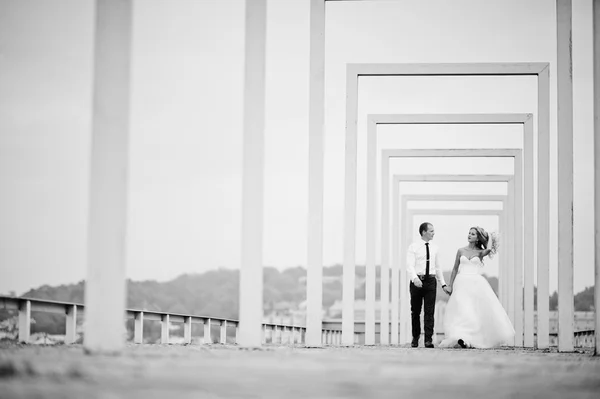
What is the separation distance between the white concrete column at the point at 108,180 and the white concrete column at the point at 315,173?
21.1 feet

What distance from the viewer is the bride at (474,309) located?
51.0 ft

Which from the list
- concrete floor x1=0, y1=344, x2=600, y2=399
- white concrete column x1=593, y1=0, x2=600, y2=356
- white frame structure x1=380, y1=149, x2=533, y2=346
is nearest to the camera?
concrete floor x1=0, y1=344, x2=600, y2=399

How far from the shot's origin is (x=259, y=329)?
8.99m

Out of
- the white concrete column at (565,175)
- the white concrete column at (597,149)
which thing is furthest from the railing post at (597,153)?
the white concrete column at (565,175)

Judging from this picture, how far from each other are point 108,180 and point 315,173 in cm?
658

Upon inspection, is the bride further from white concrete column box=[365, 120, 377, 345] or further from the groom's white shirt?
white concrete column box=[365, 120, 377, 345]

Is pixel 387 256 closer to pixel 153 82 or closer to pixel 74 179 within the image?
pixel 74 179

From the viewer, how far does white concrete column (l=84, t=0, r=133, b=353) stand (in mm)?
6234

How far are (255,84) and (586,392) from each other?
5.52m

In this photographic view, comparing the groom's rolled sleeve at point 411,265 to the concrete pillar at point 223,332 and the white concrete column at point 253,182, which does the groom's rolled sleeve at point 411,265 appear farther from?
the white concrete column at point 253,182

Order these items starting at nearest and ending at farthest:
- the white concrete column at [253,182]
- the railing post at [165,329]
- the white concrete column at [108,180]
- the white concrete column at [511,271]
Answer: the white concrete column at [108,180]
the white concrete column at [253,182]
the railing post at [165,329]
the white concrete column at [511,271]

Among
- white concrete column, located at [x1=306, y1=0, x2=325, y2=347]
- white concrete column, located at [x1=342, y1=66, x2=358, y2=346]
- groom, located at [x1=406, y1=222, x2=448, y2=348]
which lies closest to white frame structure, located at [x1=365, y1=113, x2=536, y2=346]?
white concrete column, located at [x1=342, y1=66, x2=358, y2=346]

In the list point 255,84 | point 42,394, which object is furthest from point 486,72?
point 42,394

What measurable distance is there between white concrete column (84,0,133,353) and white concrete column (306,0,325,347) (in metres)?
6.42
